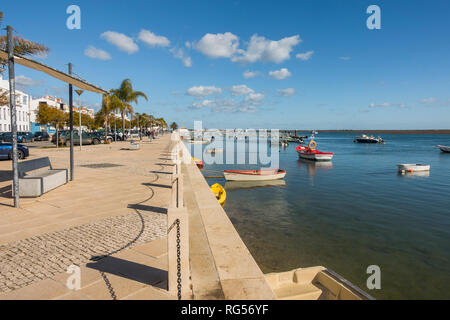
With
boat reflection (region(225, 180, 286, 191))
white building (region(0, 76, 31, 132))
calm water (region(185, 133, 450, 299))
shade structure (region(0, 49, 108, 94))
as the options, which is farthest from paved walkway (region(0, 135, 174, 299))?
white building (region(0, 76, 31, 132))

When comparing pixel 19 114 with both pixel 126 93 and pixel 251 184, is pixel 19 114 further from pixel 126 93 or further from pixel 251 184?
pixel 251 184

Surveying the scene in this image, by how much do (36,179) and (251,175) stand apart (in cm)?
1519

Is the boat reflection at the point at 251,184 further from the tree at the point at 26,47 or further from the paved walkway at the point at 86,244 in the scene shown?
the tree at the point at 26,47

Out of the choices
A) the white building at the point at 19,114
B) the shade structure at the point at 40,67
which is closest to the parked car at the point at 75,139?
the white building at the point at 19,114

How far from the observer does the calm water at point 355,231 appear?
7.77 meters

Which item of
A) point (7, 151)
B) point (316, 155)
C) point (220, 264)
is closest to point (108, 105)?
point (7, 151)

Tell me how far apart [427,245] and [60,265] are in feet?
40.3

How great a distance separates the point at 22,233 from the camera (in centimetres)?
535

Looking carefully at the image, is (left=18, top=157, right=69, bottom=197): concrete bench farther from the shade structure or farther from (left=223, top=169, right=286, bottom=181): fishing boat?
(left=223, top=169, right=286, bottom=181): fishing boat

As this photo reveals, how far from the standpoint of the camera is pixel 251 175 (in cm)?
2084

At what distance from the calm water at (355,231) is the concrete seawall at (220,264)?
263 centimetres

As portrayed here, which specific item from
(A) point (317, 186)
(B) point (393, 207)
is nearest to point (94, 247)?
(B) point (393, 207)
